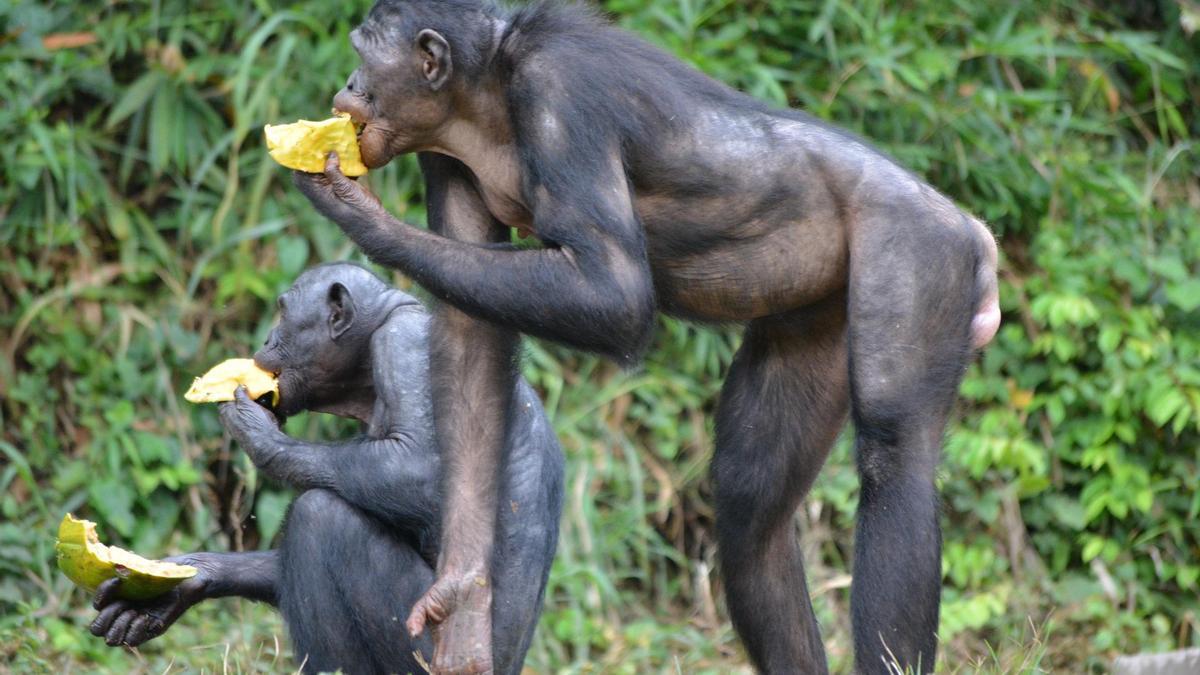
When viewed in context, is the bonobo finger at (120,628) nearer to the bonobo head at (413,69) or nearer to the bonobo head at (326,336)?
the bonobo head at (326,336)

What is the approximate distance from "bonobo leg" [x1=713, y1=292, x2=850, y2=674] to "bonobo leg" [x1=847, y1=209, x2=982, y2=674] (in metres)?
0.36

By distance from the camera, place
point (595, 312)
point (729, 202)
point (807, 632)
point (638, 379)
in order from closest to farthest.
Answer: point (595, 312)
point (729, 202)
point (807, 632)
point (638, 379)

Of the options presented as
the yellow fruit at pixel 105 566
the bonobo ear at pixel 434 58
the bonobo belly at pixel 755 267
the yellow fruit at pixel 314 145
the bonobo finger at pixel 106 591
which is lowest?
the bonobo finger at pixel 106 591

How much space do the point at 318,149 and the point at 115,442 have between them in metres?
3.14

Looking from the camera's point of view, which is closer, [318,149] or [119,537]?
[318,149]

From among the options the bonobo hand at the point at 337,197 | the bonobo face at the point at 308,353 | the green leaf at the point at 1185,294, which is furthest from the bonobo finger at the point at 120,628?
the green leaf at the point at 1185,294

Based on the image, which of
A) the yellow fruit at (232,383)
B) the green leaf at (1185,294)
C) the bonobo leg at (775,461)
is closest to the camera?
the bonobo leg at (775,461)

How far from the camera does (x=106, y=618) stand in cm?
447

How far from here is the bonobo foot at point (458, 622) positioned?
4.07m

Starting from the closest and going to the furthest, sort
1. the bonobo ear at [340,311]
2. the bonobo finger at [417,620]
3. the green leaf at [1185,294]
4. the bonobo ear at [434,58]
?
the bonobo finger at [417,620] → the bonobo ear at [434,58] → the bonobo ear at [340,311] → the green leaf at [1185,294]

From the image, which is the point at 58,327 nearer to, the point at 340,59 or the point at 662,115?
the point at 340,59

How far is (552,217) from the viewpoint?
3939 mm

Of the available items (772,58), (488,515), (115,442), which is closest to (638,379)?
(772,58)

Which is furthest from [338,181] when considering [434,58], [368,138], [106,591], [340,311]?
[106,591]
